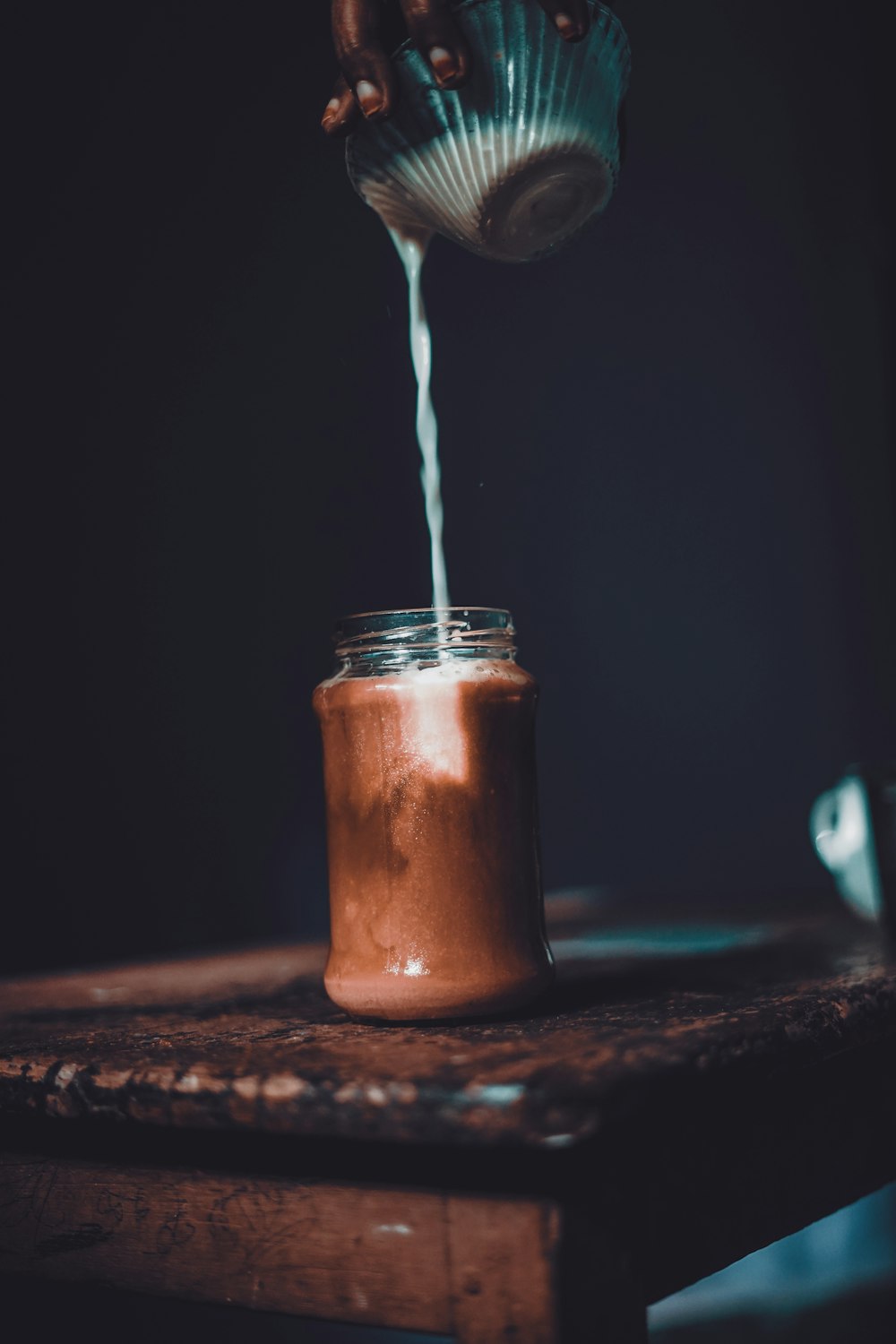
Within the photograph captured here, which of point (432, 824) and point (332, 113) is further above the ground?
point (332, 113)

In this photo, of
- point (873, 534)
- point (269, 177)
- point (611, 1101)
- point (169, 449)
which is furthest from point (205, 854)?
point (873, 534)

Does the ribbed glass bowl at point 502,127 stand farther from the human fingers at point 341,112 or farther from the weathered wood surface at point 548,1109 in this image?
the weathered wood surface at point 548,1109

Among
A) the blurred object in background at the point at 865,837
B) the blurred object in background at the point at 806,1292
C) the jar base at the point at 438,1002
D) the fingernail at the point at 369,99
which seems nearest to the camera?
the jar base at the point at 438,1002

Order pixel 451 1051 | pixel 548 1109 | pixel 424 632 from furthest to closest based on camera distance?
pixel 424 632, pixel 451 1051, pixel 548 1109

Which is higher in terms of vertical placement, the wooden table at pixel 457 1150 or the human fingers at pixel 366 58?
the human fingers at pixel 366 58

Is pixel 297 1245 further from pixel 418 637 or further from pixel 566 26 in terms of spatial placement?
pixel 566 26

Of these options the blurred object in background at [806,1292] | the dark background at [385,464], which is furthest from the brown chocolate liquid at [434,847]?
the blurred object in background at [806,1292]

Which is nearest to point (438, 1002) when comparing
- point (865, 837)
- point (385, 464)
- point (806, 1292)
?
point (865, 837)
